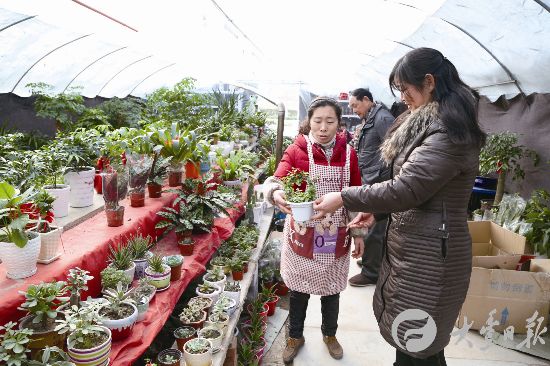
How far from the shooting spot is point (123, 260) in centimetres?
196

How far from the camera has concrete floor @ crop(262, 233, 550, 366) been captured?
275 centimetres

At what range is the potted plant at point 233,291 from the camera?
239cm

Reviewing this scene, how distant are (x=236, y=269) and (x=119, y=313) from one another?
112cm

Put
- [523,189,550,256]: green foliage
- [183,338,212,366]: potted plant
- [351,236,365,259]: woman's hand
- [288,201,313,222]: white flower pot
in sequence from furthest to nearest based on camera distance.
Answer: [523,189,550,256]: green foliage
[351,236,365,259]: woman's hand
[288,201,313,222]: white flower pot
[183,338,212,366]: potted plant

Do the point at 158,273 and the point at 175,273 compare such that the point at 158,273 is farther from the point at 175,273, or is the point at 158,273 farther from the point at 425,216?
the point at 425,216

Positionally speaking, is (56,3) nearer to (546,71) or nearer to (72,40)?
(72,40)

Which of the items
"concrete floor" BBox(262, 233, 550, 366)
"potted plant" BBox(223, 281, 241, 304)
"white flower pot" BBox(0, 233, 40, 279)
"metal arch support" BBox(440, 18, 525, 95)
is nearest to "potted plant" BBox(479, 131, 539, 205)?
"metal arch support" BBox(440, 18, 525, 95)

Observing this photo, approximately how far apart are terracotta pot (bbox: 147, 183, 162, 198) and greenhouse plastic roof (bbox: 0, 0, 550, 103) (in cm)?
255

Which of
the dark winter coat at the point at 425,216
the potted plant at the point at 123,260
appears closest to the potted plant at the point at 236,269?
the potted plant at the point at 123,260

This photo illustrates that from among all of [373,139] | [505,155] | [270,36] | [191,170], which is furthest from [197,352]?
[270,36]

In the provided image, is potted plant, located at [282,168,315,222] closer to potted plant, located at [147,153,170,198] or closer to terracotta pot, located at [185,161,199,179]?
potted plant, located at [147,153,170,198]

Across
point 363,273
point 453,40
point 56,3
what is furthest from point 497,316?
point 56,3

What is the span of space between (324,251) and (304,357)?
90cm

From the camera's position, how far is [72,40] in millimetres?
6320
